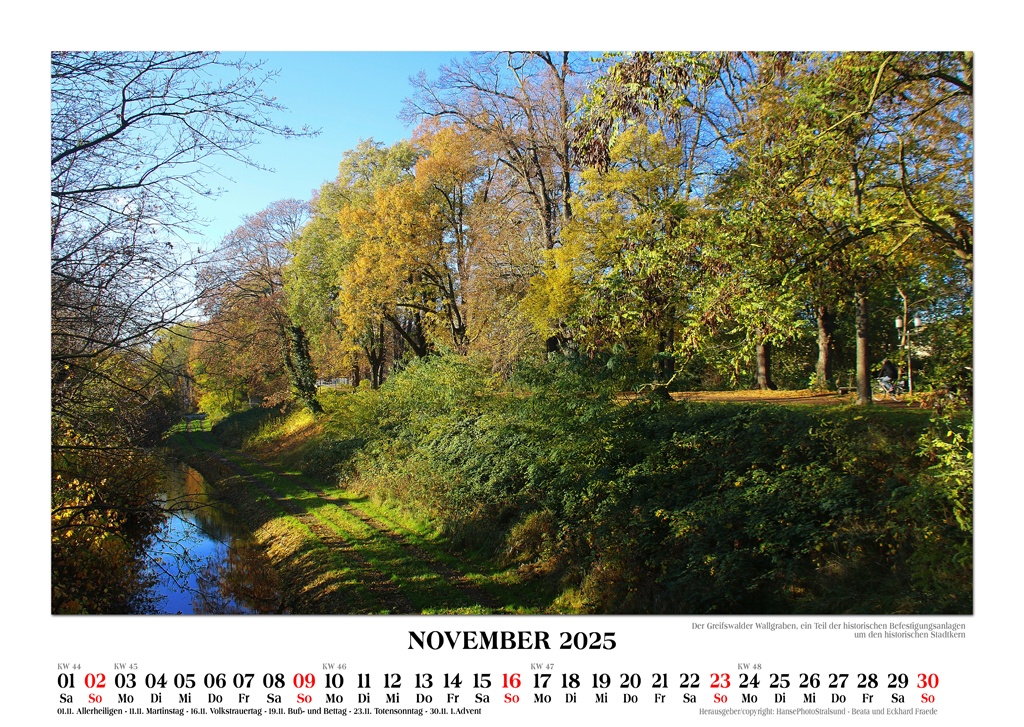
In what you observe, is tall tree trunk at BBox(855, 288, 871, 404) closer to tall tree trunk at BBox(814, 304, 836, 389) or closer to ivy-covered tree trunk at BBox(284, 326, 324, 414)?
tall tree trunk at BBox(814, 304, 836, 389)

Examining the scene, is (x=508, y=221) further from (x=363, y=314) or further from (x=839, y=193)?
(x=839, y=193)

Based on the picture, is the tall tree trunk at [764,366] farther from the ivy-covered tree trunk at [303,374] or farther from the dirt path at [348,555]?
the ivy-covered tree trunk at [303,374]

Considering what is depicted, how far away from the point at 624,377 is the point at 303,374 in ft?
35.6

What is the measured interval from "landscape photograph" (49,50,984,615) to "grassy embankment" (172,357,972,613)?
3 cm

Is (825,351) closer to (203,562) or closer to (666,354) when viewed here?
(666,354)

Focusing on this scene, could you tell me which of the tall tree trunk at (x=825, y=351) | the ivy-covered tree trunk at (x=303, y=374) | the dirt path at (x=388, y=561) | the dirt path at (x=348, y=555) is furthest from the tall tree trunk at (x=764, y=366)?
the ivy-covered tree trunk at (x=303, y=374)

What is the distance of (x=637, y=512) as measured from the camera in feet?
22.2

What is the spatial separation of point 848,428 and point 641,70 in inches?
156

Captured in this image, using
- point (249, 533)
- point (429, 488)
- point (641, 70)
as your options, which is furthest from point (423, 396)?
point (641, 70)

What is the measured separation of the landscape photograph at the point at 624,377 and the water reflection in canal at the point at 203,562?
0.06 m

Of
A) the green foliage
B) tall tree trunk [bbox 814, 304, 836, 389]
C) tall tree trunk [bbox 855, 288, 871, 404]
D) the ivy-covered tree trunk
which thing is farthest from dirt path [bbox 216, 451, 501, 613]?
tall tree trunk [bbox 814, 304, 836, 389]

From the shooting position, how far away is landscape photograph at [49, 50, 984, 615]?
428cm

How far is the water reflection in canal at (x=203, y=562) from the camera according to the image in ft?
17.2
